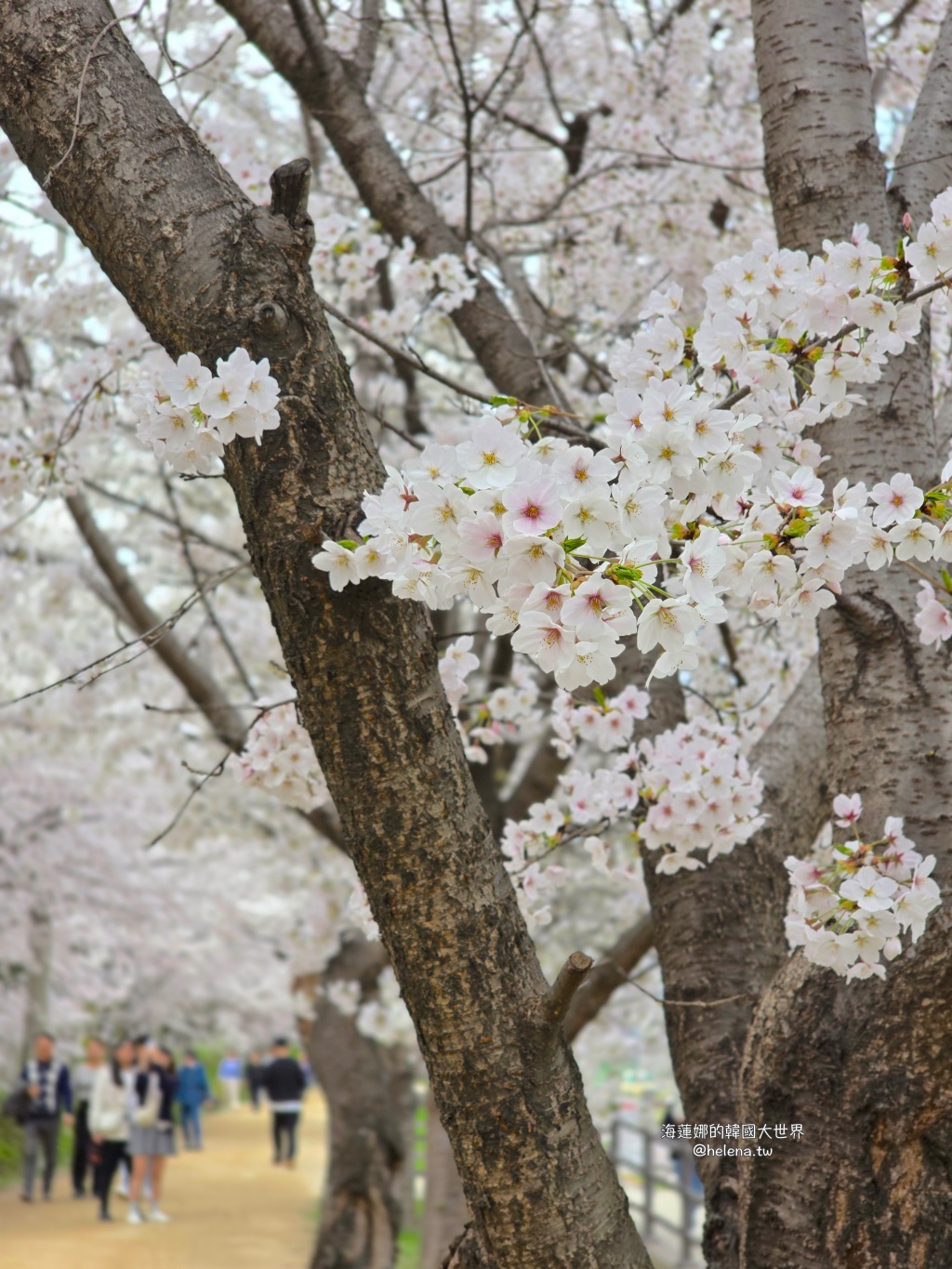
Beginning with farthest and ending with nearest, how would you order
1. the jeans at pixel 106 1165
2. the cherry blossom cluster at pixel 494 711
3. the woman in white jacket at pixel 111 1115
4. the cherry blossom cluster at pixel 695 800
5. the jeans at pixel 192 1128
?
the jeans at pixel 192 1128, the jeans at pixel 106 1165, the woman in white jacket at pixel 111 1115, the cherry blossom cluster at pixel 494 711, the cherry blossom cluster at pixel 695 800

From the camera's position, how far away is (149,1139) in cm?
959

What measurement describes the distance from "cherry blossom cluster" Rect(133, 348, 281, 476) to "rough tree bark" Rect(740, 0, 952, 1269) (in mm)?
1206

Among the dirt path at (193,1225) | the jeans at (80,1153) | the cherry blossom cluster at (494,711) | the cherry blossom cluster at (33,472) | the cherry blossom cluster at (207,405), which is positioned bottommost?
the dirt path at (193,1225)

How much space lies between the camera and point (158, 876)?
16.5m

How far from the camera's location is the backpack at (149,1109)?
9.27 m

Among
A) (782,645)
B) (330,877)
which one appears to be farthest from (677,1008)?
(330,877)

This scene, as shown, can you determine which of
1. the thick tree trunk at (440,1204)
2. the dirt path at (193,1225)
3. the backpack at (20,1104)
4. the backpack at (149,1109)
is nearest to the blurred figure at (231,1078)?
the dirt path at (193,1225)

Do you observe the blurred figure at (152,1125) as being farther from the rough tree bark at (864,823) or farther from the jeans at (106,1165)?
the rough tree bark at (864,823)

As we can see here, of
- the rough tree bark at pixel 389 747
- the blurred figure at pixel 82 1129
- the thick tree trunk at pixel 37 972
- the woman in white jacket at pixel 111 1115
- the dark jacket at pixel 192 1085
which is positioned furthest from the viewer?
the dark jacket at pixel 192 1085

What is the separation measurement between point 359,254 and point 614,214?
6.93ft

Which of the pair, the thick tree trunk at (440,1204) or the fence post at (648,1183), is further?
the fence post at (648,1183)

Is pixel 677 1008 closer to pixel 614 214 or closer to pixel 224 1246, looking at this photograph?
pixel 614 214

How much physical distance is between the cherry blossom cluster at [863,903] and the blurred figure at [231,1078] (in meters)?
24.5

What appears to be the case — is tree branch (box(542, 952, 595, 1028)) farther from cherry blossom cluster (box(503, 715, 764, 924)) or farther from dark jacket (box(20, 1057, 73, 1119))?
dark jacket (box(20, 1057, 73, 1119))
